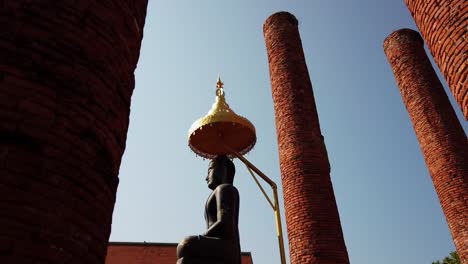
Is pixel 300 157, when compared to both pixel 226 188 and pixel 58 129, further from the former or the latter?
pixel 58 129

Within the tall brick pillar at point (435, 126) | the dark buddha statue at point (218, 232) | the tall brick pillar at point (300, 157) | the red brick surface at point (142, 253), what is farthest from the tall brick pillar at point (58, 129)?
the red brick surface at point (142, 253)

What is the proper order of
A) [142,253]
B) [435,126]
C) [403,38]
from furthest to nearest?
[142,253] → [403,38] → [435,126]

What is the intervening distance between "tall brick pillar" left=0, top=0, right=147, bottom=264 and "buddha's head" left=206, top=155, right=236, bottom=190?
99.4 inches

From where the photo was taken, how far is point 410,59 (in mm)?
10938

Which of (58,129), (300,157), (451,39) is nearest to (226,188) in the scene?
(451,39)

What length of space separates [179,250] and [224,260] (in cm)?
45

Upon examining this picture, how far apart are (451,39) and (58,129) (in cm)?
323

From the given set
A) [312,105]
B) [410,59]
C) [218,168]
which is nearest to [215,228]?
[218,168]

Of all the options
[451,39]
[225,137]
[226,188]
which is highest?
[225,137]

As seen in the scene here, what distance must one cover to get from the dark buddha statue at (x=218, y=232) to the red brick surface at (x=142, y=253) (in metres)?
9.12

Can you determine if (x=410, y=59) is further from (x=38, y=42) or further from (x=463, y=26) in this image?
(x=38, y=42)

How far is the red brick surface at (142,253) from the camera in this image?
43.9ft

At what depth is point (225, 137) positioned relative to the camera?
5508mm

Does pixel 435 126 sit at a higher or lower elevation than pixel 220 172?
higher
